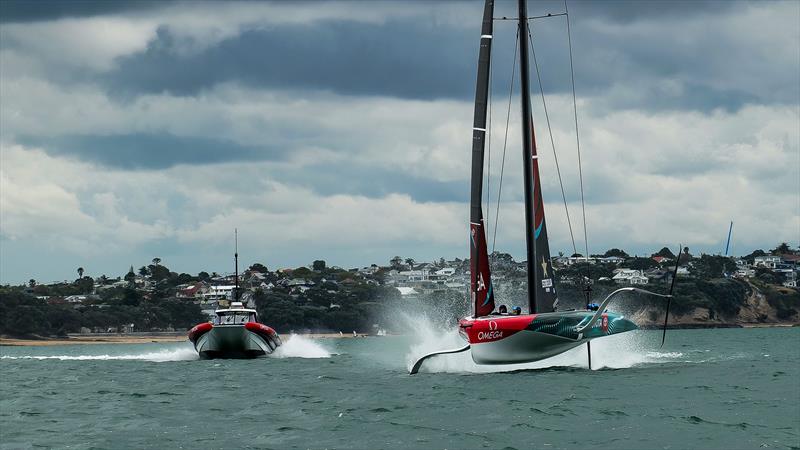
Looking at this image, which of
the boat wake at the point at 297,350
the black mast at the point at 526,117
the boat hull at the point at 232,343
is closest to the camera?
the black mast at the point at 526,117

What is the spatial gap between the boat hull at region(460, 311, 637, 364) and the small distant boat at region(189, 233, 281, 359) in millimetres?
22654

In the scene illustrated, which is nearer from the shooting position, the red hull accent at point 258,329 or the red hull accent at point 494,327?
the red hull accent at point 494,327

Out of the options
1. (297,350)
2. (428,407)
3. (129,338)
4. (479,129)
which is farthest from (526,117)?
(129,338)

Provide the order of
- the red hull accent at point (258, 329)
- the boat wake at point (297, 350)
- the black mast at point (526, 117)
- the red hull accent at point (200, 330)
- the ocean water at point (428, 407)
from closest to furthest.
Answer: the ocean water at point (428, 407) < the black mast at point (526, 117) < the red hull accent at point (258, 329) < the red hull accent at point (200, 330) < the boat wake at point (297, 350)

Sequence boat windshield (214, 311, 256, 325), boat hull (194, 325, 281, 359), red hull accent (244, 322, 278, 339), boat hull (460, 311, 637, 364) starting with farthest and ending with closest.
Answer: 1. boat windshield (214, 311, 256, 325)
2. red hull accent (244, 322, 278, 339)
3. boat hull (194, 325, 281, 359)
4. boat hull (460, 311, 637, 364)

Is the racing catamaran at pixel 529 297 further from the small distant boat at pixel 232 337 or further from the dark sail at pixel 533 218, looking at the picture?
the small distant boat at pixel 232 337

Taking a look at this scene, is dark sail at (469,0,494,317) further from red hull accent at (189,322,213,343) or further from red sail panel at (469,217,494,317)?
red hull accent at (189,322,213,343)

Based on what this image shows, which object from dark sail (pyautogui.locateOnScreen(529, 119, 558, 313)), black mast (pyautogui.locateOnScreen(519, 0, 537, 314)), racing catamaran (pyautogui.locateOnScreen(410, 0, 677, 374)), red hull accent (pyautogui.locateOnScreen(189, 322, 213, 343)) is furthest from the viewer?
red hull accent (pyautogui.locateOnScreen(189, 322, 213, 343))

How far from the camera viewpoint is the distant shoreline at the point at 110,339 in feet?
502

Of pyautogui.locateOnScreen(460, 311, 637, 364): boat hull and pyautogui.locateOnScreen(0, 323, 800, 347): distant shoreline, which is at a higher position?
pyautogui.locateOnScreen(0, 323, 800, 347): distant shoreline

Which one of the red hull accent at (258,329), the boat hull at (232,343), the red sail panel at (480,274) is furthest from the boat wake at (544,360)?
the boat hull at (232,343)

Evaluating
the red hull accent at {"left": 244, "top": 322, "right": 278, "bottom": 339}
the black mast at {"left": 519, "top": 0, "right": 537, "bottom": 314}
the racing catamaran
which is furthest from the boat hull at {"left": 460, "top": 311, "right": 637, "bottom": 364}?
the red hull accent at {"left": 244, "top": 322, "right": 278, "bottom": 339}

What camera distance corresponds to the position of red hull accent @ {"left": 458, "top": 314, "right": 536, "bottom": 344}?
3678cm

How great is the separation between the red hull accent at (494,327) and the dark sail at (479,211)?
1.48m
